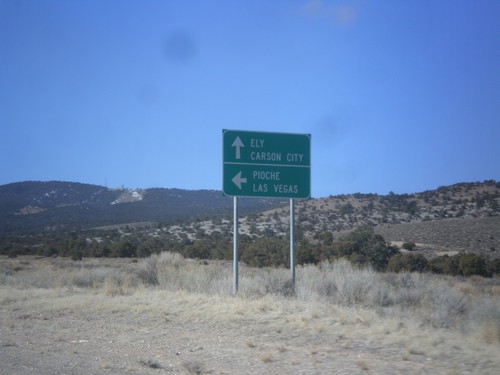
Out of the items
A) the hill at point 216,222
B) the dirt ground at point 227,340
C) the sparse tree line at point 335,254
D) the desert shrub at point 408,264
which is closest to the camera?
the dirt ground at point 227,340

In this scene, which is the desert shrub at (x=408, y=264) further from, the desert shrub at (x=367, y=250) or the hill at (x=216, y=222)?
the hill at (x=216, y=222)

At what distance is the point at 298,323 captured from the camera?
11961 mm

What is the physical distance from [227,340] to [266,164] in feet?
22.8

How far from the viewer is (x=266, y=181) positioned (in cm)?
1708

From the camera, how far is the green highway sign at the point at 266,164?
16.9 m

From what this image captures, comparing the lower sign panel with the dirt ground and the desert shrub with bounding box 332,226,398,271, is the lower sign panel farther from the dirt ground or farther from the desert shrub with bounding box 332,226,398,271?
the desert shrub with bounding box 332,226,398,271

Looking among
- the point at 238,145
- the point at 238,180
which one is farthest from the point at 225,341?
the point at 238,145

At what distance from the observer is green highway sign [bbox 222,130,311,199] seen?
55.3 feet

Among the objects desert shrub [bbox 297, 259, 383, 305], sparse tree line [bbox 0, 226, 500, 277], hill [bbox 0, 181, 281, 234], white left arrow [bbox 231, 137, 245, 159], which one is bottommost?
desert shrub [bbox 297, 259, 383, 305]

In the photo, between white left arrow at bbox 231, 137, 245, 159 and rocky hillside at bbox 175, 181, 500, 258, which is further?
rocky hillside at bbox 175, 181, 500, 258

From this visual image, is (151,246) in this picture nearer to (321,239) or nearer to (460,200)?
(321,239)

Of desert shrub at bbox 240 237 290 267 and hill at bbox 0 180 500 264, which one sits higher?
hill at bbox 0 180 500 264

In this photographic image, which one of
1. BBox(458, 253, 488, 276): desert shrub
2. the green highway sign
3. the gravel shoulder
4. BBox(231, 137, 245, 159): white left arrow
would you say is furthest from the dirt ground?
BBox(458, 253, 488, 276): desert shrub

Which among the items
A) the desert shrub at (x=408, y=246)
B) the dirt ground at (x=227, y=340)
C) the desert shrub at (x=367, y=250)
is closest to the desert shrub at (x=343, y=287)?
the dirt ground at (x=227, y=340)
